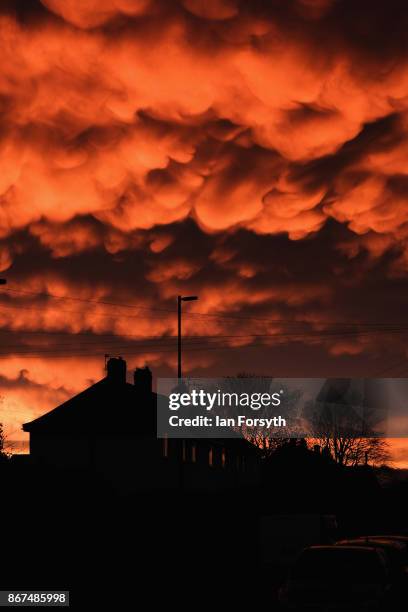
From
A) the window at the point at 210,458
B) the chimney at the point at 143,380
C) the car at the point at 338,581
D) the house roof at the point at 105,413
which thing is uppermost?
→ the chimney at the point at 143,380

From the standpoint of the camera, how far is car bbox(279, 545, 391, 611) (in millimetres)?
14211

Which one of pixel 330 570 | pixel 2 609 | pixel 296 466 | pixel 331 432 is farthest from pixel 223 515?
pixel 331 432

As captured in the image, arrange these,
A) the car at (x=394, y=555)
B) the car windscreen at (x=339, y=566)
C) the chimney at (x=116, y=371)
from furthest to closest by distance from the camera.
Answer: the chimney at (x=116, y=371), the car at (x=394, y=555), the car windscreen at (x=339, y=566)

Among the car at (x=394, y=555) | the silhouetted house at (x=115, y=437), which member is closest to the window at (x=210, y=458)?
the silhouetted house at (x=115, y=437)

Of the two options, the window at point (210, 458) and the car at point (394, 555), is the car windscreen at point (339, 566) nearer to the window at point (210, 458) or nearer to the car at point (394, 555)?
the car at point (394, 555)

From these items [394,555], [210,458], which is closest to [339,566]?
[394,555]

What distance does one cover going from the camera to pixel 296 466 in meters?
79.9

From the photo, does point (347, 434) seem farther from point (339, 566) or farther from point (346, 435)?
point (339, 566)

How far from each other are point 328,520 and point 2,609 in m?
22.2

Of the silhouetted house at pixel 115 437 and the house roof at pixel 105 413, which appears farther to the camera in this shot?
the house roof at pixel 105 413

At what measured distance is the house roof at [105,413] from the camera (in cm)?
4888

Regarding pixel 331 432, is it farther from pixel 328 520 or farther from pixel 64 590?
pixel 64 590

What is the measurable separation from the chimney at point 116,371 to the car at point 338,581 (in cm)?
3864

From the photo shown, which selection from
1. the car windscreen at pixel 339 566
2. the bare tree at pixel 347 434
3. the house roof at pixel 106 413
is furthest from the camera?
the bare tree at pixel 347 434
